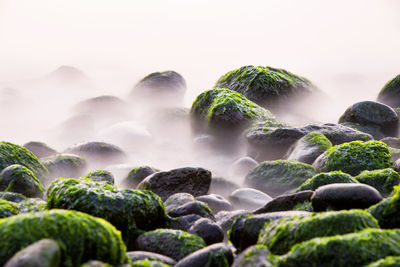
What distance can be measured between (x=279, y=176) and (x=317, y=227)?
3466 mm

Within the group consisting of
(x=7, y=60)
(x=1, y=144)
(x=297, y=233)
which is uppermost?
(x=297, y=233)

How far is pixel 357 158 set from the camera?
6930 mm

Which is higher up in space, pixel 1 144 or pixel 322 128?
pixel 322 128

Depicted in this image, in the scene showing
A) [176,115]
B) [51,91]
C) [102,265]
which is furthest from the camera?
[51,91]

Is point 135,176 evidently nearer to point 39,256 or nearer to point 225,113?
point 225,113

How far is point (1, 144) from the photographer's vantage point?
7.36 meters

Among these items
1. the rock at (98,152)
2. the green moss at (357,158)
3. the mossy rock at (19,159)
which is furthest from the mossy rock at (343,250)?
the rock at (98,152)

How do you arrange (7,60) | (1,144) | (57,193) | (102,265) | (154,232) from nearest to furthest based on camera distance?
(102,265) → (154,232) → (57,193) → (1,144) → (7,60)

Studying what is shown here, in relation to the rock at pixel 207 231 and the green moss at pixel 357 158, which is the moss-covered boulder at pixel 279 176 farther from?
the rock at pixel 207 231

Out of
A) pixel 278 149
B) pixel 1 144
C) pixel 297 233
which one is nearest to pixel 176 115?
pixel 278 149

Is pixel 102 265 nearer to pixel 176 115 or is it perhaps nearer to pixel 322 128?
pixel 322 128

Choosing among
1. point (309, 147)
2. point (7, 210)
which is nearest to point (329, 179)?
point (309, 147)

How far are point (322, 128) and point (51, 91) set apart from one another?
50.7 feet

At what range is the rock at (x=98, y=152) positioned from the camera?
9.16 metres
